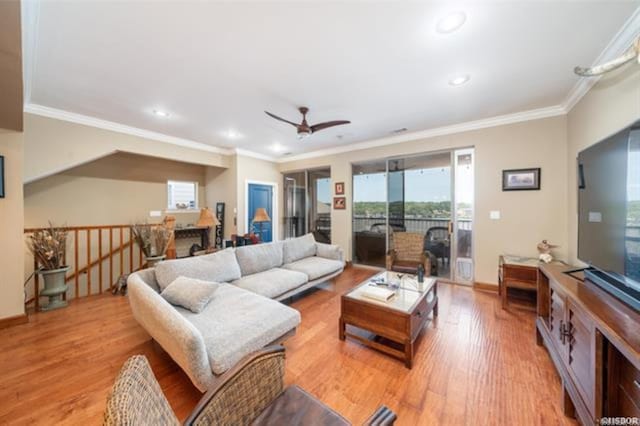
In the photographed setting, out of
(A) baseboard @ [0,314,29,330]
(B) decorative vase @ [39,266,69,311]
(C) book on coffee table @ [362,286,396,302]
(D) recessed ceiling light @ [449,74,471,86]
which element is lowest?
(A) baseboard @ [0,314,29,330]

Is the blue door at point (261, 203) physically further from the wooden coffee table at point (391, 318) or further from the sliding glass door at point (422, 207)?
the wooden coffee table at point (391, 318)

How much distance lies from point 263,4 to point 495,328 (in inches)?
143

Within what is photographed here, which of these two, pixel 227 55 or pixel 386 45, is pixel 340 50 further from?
pixel 227 55

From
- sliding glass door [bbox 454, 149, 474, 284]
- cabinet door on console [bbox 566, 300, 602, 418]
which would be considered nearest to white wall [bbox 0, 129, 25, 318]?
cabinet door on console [bbox 566, 300, 602, 418]

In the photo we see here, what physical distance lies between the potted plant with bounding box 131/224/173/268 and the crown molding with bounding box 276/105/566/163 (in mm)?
3502

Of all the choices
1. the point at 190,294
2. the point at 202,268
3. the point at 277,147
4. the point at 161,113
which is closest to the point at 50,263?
the point at 202,268

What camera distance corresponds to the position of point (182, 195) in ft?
19.1

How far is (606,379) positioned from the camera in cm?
117

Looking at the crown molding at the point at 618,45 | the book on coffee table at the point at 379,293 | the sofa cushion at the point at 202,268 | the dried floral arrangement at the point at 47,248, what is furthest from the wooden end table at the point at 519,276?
the dried floral arrangement at the point at 47,248

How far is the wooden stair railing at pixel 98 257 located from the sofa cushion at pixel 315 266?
3204 millimetres

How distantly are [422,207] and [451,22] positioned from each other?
3148 millimetres

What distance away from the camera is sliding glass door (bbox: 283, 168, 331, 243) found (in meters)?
5.80

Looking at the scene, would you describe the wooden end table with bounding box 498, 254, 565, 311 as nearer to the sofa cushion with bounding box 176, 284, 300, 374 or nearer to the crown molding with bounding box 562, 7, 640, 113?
the crown molding with bounding box 562, 7, 640, 113

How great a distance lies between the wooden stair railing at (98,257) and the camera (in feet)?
12.8
